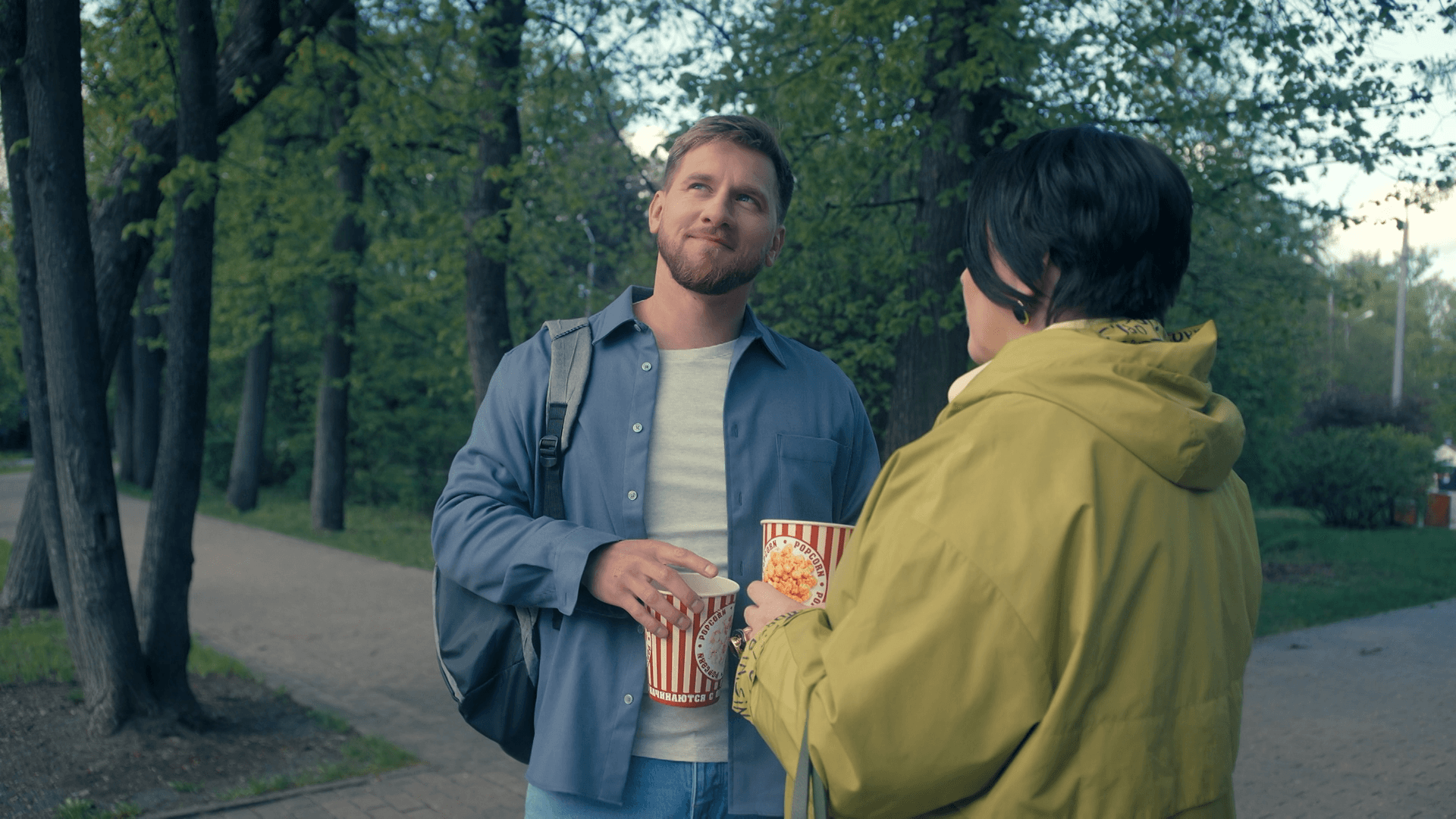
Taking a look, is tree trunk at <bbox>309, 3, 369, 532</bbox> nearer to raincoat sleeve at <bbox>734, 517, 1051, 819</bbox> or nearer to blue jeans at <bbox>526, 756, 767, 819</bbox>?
blue jeans at <bbox>526, 756, 767, 819</bbox>

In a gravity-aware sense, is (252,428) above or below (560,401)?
below

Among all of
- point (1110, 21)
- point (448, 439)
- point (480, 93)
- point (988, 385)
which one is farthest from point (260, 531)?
point (988, 385)

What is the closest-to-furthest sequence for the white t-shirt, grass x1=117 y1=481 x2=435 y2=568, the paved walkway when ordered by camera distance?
the white t-shirt < the paved walkway < grass x1=117 y1=481 x2=435 y2=568

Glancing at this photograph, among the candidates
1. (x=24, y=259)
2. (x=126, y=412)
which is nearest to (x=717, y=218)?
(x=24, y=259)

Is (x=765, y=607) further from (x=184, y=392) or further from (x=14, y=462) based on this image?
(x=14, y=462)

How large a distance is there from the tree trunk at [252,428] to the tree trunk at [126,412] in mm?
5622

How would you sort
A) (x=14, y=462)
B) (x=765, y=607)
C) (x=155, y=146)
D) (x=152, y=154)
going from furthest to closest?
(x=14, y=462)
(x=155, y=146)
(x=152, y=154)
(x=765, y=607)

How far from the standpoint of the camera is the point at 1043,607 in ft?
4.01

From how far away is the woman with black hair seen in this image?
48.4 inches

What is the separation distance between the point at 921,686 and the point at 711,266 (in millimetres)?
1159

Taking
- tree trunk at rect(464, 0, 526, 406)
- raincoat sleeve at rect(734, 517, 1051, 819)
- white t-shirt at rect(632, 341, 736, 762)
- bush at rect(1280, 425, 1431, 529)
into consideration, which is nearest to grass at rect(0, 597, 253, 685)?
tree trunk at rect(464, 0, 526, 406)

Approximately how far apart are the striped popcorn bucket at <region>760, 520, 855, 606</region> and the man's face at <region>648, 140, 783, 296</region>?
2.08 ft

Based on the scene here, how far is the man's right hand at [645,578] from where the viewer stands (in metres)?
1.74

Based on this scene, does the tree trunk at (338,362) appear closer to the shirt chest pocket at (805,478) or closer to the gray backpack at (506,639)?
the gray backpack at (506,639)
